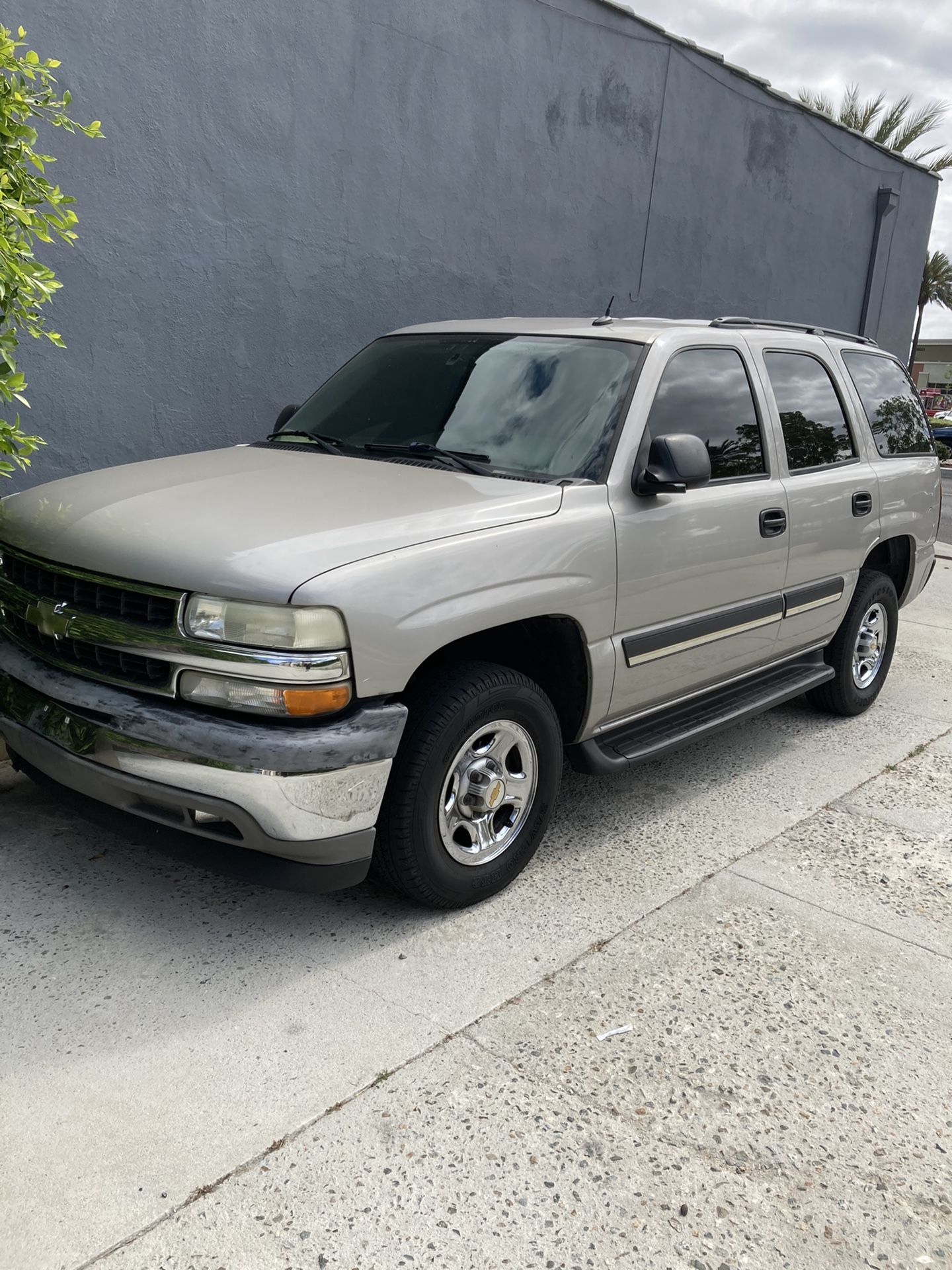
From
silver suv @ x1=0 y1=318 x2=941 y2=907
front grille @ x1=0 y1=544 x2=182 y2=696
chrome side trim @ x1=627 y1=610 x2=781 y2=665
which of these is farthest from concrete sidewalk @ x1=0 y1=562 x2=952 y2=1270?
chrome side trim @ x1=627 y1=610 x2=781 y2=665

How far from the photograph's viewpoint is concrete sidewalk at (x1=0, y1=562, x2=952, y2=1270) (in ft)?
7.43

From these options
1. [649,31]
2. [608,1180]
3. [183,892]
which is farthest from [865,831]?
[649,31]

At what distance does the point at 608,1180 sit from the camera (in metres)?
2.40

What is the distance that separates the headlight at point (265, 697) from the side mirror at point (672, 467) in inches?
57.5

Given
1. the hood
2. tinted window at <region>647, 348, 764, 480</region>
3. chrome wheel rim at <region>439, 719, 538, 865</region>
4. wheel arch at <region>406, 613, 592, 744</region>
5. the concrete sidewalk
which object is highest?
tinted window at <region>647, 348, 764, 480</region>

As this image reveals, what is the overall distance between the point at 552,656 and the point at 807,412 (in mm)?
2086

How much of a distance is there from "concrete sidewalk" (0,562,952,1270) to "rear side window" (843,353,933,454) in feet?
7.81

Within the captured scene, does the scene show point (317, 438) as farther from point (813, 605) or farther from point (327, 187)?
point (327, 187)

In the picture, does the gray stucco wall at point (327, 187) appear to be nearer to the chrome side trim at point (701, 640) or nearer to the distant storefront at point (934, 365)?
the chrome side trim at point (701, 640)

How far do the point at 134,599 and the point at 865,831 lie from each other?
3.00 m

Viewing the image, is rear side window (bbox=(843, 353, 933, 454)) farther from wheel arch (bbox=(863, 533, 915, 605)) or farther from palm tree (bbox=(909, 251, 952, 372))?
palm tree (bbox=(909, 251, 952, 372))

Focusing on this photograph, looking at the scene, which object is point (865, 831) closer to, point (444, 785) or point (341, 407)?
point (444, 785)

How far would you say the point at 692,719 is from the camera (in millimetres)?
4332

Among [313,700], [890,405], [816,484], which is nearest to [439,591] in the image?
[313,700]
